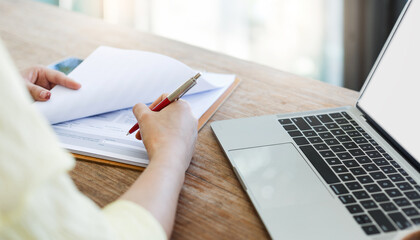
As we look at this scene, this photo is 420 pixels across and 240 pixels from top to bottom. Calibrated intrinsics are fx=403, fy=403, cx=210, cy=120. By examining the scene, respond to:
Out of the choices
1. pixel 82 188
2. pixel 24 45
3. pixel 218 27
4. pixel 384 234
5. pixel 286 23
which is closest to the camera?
pixel 384 234

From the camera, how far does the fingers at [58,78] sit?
0.75 meters

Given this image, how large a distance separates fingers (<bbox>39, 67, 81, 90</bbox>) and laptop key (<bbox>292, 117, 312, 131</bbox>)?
1.32 feet

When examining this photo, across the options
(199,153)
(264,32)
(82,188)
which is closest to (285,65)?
(264,32)

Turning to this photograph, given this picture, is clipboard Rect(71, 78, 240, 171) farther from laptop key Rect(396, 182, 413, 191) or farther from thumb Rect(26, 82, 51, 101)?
laptop key Rect(396, 182, 413, 191)

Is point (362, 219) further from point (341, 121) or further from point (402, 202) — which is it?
point (341, 121)

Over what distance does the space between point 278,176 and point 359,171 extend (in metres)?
0.12

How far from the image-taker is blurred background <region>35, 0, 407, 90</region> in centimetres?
183

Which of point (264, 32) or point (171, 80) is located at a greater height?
point (171, 80)

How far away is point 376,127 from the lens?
27.3 inches

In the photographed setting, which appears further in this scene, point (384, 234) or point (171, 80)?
point (171, 80)

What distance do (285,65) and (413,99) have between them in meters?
1.48

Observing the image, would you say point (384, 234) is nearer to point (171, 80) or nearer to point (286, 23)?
point (171, 80)

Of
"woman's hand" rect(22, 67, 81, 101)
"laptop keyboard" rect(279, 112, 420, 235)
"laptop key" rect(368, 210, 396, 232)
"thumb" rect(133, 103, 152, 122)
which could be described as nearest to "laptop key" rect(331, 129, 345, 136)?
"laptop keyboard" rect(279, 112, 420, 235)

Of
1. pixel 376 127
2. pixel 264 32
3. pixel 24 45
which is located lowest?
pixel 264 32
